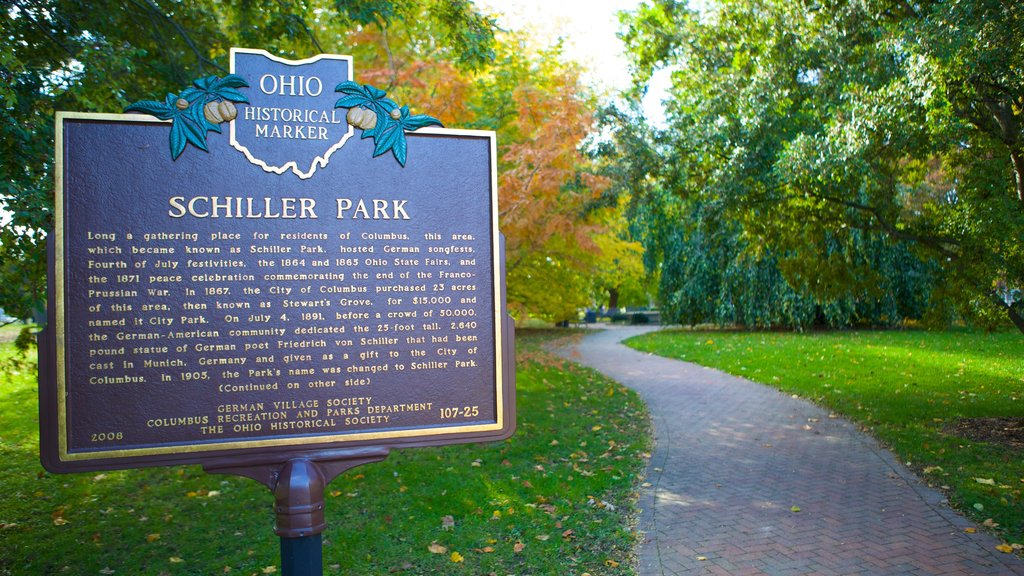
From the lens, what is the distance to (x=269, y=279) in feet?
11.1

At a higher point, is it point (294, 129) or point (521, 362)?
point (294, 129)

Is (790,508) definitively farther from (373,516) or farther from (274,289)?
(274,289)

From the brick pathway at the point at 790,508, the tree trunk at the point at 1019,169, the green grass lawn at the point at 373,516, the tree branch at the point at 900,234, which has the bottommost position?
the brick pathway at the point at 790,508

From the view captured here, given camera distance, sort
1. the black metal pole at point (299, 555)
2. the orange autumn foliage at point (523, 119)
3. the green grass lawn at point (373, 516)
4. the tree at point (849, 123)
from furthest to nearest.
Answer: the orange autumn foliage at point (523, 119)
the tree at point (849, 123)
the green grass lawn at point (373, 516)
the black metal pole at point (299, 555)

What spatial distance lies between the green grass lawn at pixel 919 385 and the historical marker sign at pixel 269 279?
17.0 ft

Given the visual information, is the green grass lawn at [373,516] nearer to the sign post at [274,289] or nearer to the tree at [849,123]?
the sign post at [274,289]

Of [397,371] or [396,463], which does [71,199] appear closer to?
[397,371]

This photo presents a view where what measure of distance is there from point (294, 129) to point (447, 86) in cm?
612

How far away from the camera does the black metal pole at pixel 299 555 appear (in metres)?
3.28

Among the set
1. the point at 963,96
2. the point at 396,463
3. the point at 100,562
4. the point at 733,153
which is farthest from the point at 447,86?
the point at 100,562

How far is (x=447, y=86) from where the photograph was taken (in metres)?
9.29

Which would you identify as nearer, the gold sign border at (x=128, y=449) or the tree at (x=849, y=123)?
the gold sign border at (x=128, y=449)

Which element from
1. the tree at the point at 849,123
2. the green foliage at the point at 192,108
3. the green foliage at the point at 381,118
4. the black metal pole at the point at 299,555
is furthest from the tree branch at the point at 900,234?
the black metal pole at the point at 299,555

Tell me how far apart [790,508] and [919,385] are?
7.88 m
